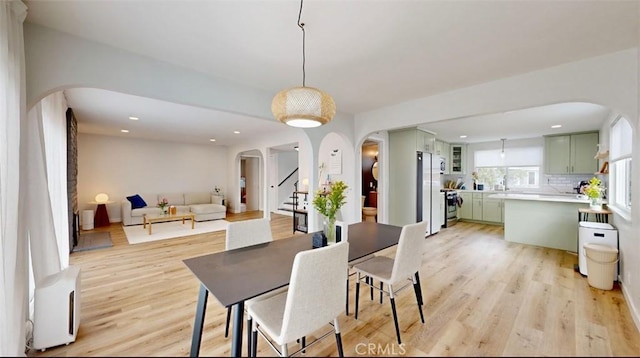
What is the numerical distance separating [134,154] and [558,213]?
9.92m

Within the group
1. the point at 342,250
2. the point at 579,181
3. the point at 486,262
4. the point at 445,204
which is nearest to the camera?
the point at 342,250

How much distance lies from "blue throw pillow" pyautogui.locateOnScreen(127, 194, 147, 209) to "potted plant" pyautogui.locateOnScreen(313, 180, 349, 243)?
6.88 metres

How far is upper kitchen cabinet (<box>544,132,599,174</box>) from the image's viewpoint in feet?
16.6

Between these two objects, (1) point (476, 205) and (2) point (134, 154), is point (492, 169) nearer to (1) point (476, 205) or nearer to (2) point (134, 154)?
(1) point (476, 205)

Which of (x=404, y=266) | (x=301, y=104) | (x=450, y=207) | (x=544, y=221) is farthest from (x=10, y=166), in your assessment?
(x=450, y=207)

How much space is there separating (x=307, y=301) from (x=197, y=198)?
8.09 metres

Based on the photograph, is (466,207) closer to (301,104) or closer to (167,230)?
(301,104)

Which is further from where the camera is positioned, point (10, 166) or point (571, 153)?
point (571, 153)

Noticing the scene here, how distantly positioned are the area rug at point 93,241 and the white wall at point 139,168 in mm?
1734

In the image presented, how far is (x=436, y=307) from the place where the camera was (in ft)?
5.33

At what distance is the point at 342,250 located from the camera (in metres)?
1.30

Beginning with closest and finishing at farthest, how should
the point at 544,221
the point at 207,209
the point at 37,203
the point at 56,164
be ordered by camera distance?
the point at 37,203
the point at 56,164
the point at 544,221
the point at 207,209

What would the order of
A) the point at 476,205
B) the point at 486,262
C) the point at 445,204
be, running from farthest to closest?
the point at 476,205, the point at 445,204, the point at 486,262

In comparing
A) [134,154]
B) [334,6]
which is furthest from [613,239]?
[134,154]
